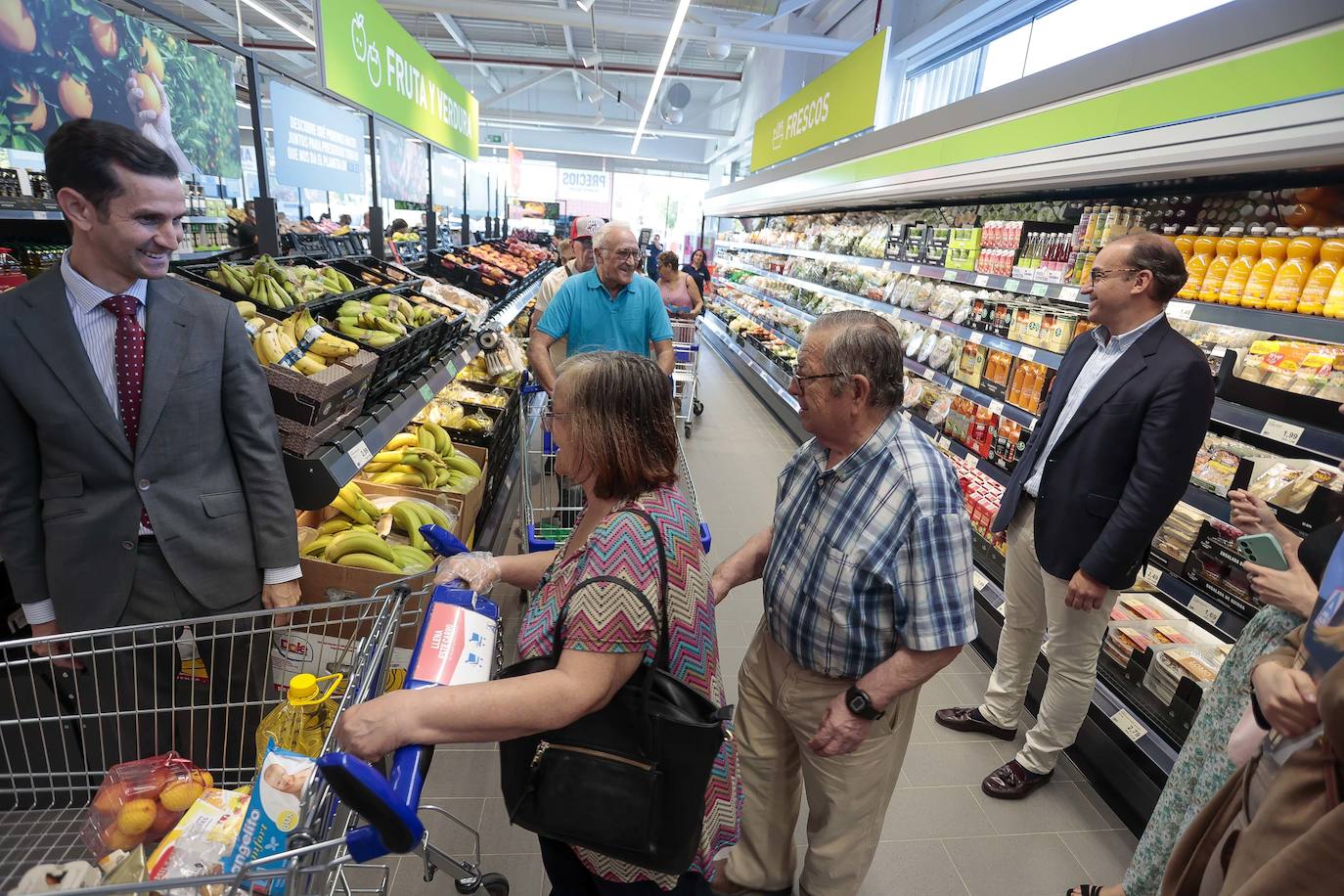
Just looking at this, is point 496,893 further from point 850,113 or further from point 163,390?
point 850,113

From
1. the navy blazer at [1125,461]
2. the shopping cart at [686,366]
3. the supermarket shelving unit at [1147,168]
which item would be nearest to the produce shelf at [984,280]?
the supermarket shelving unit at [1147,168]

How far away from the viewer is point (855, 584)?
1558 millimetres

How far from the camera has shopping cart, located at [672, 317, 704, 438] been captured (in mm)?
6656

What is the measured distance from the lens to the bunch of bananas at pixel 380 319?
251cm

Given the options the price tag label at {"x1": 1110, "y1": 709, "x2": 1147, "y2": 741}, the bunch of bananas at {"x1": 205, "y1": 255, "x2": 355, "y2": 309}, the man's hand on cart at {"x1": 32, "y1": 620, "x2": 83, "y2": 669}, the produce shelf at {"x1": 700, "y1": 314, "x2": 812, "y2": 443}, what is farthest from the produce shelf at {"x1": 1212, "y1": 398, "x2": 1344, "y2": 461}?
the man's hand on cart at {"x1": 32, "y1": 620, "x2": 83, "y2": 669}

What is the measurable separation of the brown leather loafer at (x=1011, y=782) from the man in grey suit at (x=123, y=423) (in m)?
2.61

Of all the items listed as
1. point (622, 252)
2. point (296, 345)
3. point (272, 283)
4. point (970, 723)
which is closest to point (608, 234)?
point (622, 252)

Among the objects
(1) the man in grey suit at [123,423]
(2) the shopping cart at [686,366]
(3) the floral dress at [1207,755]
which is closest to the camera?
(1) the man in grey suit at [123,423]

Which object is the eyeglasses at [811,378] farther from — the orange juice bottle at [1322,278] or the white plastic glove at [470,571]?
the orange juice bottle at [1322,278]

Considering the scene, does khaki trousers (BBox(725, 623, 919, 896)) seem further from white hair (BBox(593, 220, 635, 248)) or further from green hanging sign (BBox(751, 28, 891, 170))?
green hanging sign (BBox(751, 28, 891, 170))

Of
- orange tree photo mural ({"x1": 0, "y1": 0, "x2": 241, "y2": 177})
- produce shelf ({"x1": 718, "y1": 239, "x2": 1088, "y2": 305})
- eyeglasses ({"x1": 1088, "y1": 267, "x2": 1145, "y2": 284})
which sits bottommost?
produce shelf ({"x1": 718, "y1": 239, "x2": 1088, "y2": 305})

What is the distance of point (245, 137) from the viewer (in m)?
20.2

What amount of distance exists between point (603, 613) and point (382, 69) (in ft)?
12.8

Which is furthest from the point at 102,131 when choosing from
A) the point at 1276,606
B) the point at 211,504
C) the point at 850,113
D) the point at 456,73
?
the point at 456,73
